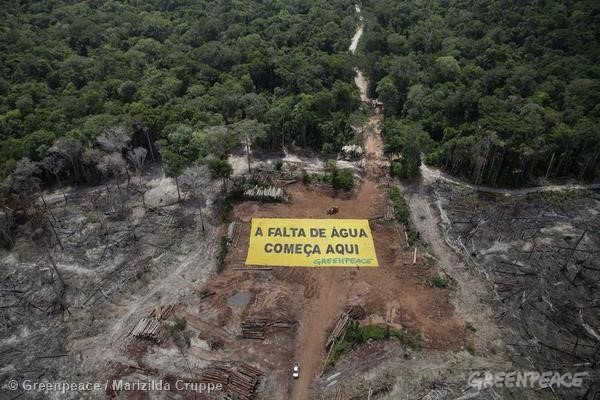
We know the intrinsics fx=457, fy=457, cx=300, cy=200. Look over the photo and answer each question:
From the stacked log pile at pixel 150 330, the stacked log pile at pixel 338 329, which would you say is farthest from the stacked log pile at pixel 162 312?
the stacked log pile at pixel 338 329

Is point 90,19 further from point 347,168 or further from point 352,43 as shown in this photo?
point 347,168

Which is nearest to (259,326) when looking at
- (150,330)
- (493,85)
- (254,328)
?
(254,328)

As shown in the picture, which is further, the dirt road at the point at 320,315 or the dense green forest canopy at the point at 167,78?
the dense green forest canopy at the point at 167,78

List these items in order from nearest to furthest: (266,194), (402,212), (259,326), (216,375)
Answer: (216,375) → (259,326) → (402,212) → (266,194)

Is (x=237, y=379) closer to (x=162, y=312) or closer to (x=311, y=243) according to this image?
(x=162, y=312)

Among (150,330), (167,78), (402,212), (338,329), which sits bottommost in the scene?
(150,330)

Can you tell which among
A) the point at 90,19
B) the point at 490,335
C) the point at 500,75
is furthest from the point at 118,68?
the point at 490,335

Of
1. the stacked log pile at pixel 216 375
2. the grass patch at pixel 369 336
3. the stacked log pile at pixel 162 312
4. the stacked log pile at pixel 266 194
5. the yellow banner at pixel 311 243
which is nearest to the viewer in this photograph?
the stacked log pile at pixel 216 375

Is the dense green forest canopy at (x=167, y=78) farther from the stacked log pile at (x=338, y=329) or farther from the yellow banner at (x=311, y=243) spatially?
the stacked log pile at (x=338, y=329)
